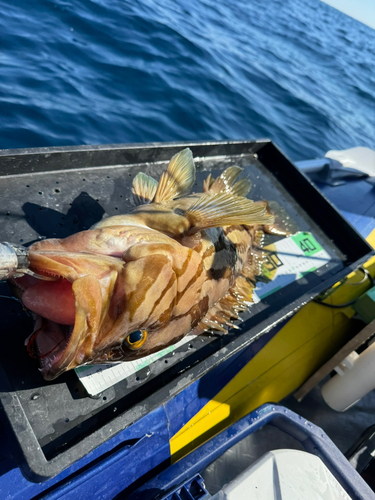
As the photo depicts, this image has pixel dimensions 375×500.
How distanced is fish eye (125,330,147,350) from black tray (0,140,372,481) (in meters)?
0.53

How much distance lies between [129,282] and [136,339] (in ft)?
1.00

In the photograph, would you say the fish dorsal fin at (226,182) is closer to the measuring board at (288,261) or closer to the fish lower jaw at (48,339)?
the measuring board at (288,261)

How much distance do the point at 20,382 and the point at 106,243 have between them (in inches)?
37.4

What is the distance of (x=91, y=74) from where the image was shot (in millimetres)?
6324

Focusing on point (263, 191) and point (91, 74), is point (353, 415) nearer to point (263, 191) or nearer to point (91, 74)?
point (263, 191)

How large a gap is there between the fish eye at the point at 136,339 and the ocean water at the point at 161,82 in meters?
3.83

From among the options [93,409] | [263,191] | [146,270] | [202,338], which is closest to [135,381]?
[93,409]

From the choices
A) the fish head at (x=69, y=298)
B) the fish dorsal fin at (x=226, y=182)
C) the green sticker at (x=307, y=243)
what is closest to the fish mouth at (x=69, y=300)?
the fish head at (x=69, y=298)

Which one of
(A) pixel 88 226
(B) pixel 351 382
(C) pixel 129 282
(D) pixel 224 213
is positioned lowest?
(B) pixel 351 382

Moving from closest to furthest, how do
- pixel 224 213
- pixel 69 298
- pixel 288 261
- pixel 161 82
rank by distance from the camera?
pixel 69 298
pixel 224 213
pixel 288 261
pixel 161 82

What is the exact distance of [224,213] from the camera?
2119 mm

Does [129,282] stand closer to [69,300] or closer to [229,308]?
[69,300]

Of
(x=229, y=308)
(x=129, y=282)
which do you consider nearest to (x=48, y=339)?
(x=129, y=282)

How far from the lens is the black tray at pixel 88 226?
6.63 feet
